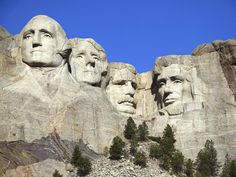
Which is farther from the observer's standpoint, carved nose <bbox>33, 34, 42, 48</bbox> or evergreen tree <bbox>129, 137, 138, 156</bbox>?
carved nose <bbox>33, 34, 42, 48</bbox>

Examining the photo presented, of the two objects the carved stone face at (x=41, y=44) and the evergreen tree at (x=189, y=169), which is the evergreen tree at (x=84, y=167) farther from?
the carved stone face at (x=41, y=44)

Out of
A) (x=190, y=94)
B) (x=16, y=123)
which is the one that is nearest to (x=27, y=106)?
(x=16, y=123)

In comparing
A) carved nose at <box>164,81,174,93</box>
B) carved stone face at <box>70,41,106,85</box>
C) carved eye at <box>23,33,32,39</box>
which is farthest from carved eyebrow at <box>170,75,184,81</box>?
carved eye at <box>23,33,32,39</box>

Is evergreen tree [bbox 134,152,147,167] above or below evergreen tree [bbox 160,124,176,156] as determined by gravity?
below

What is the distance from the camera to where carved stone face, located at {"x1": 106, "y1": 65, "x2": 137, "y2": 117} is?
3759 cm

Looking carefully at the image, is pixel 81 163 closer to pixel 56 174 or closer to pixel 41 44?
pixel 56 174

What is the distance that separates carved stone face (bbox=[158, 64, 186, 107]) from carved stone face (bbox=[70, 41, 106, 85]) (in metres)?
2.25

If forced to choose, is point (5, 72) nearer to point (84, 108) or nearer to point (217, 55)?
point (84, 108)

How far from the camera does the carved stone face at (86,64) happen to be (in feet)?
121

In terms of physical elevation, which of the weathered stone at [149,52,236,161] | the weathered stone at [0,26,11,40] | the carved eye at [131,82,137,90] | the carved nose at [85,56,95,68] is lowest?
the weathered stone at [149,52,236,161]

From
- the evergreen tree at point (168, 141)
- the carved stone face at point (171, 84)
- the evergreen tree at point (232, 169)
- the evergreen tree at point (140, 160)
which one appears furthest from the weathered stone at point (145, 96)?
the evergreen tree at point (232, 169)

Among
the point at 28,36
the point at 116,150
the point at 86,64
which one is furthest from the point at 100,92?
the point at 116,150

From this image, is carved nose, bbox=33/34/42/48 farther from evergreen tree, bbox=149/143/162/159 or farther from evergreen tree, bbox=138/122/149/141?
evergreen tree, bbox=149/143/162/159

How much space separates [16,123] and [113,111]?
3.96 meters
